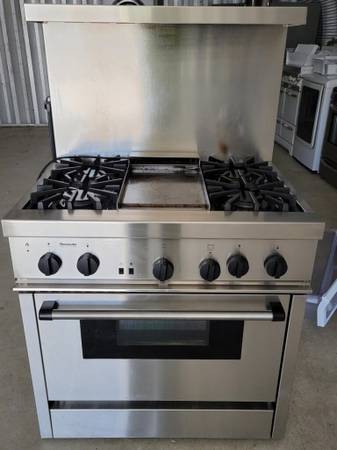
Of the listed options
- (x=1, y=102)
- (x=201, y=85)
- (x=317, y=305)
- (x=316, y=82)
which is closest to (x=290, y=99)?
(x=316, y=82)

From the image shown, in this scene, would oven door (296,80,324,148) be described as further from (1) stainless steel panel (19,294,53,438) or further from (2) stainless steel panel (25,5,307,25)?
(1) stainless steel panel (19,294,53,438)

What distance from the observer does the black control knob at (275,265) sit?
99cm

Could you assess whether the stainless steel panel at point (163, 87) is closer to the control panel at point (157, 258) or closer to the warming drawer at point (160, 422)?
the control panel at point (157, 258)

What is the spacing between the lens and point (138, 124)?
143cm

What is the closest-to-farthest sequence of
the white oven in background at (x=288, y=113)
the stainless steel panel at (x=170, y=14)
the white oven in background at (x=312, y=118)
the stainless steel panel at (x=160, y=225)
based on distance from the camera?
1. the stainless steel panel at (x=160, y=225)
2. the stainless steel panel at (x=170, y=14)
3. the white oven in background at (x=312, y=118)
4. the white oven in background at (x=288, y=113)

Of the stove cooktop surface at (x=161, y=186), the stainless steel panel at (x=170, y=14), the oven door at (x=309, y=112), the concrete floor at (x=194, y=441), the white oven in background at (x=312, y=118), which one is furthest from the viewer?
the oven door at (x=309, y=112)

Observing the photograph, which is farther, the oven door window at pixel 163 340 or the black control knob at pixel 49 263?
the oven door window at pixel 163 340

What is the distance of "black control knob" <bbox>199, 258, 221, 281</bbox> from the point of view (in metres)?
0.99

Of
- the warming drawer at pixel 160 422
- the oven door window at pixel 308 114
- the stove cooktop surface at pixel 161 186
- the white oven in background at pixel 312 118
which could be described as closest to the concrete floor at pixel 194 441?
the warming drawer at pixel 160 422

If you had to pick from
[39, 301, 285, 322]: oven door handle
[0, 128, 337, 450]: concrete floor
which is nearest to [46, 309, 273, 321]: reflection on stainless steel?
[39, 301, 285, 322]: oven door handle

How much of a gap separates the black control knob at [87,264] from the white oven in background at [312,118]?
130 inches

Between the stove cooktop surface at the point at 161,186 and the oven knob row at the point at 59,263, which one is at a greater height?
the stove cooktop surface at the point at 161,186

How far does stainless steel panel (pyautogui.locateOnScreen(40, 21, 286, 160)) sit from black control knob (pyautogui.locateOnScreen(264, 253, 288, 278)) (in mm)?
573

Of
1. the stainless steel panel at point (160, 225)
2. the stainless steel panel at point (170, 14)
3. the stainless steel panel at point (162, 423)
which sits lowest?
the stainless steel panel at point (162, 423)
